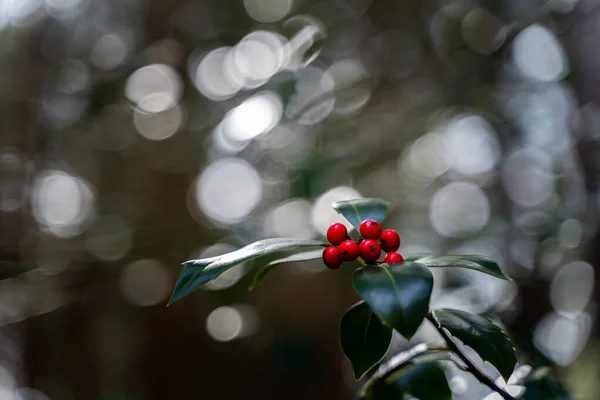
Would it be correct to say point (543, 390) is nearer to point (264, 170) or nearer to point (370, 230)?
point (370, 230)

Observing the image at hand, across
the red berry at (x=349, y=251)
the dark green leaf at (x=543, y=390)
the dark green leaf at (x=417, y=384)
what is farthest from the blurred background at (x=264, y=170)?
the red berry at (x=349, y=251)

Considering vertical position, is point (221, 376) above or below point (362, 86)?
below

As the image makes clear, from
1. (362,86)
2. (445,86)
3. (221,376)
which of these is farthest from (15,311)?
(445,86)

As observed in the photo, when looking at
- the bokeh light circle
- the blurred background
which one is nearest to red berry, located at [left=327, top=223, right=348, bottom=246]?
the blurred background

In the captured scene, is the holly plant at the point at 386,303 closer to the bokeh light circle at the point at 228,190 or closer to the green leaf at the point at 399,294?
the green leaf at the point at 399,294

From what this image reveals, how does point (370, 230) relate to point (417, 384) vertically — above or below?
above

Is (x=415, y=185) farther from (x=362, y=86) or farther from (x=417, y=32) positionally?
(x=417, y=32)

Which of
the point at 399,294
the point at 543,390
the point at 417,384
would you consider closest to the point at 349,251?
the point at 399,294
